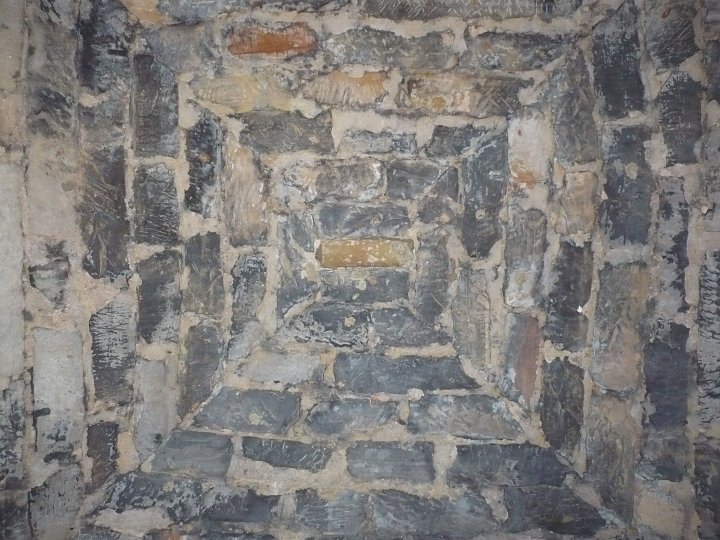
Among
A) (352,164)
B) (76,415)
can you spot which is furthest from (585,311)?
(76,415)

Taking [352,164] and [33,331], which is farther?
[352,164]

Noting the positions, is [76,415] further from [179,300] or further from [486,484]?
[486,484]

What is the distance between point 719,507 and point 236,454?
53.9 inches

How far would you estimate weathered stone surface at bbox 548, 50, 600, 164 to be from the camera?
1481 millimetres

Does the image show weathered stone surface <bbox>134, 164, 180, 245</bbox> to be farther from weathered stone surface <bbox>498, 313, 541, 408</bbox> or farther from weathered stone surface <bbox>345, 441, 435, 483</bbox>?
weathered stone surface <bbox>498, 313, 541, 408</bbox>

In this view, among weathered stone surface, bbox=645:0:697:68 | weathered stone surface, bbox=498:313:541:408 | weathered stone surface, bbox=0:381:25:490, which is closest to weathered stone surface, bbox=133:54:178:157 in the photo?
weathered stone surface, bbox=0:381:25:490

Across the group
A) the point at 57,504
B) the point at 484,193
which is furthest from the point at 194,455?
the point at 484,193

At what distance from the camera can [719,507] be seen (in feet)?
4.36

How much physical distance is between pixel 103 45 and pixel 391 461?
1513 mm

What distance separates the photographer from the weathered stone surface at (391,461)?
168cm

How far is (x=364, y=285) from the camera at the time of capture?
1.70m

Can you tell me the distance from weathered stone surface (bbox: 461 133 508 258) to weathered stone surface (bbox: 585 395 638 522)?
578 mm

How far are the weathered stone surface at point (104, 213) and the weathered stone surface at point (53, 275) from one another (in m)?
0.06

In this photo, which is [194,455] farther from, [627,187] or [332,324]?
[627,187]
